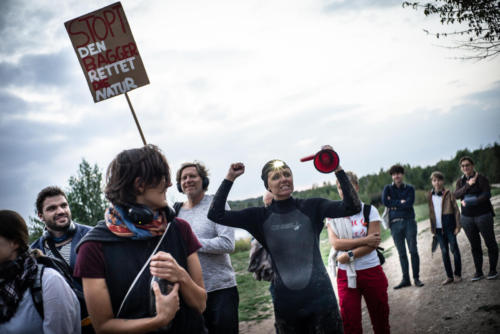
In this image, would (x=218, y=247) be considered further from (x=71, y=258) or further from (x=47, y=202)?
(x=47, y=202)

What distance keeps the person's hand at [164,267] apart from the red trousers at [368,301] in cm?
265

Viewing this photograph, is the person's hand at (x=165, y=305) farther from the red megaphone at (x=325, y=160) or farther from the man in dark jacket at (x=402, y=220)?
the man in dark jacket at (x=402, y=220)

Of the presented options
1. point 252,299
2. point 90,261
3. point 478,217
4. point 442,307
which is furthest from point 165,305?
point 252,299

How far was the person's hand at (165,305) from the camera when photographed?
1.64 m

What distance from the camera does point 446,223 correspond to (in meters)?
6.58

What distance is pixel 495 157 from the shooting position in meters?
19.9

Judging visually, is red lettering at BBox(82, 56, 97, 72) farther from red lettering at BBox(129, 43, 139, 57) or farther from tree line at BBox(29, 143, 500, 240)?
tree line at BBox(29, 143, 500, 240)

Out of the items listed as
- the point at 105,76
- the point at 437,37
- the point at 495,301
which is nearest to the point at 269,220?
the point at 105,76

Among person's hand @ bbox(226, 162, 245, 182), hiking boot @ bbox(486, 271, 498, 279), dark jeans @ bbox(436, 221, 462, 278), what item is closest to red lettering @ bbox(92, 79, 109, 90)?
person's hand @ bbox(226, 162, 245, 182)

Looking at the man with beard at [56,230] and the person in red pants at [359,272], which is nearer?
the man with beard at [56,230]

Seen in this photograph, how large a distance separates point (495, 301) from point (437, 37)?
5.42 m

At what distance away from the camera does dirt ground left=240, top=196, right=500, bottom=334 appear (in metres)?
4.69

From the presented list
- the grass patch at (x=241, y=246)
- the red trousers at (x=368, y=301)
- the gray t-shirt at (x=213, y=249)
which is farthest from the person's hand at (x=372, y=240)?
the grass patch at (x=241, y=246)

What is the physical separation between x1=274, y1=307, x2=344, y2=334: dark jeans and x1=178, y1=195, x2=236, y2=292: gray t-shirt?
793mm
